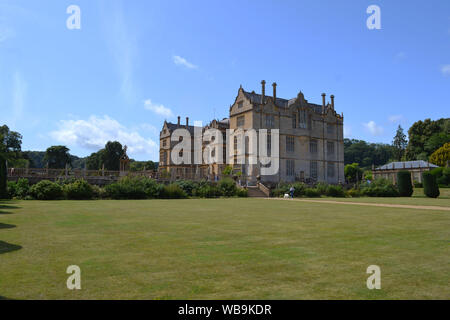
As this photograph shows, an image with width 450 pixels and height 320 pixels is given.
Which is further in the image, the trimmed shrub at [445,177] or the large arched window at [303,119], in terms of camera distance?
the large arched window at [303,119]

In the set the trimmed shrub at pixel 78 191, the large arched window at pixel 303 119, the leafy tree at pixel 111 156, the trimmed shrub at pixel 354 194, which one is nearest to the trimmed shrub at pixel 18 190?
the trimmed shrub at pixel 78 191

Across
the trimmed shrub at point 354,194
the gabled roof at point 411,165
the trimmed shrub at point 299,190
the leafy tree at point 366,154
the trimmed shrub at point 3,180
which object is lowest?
the trimmed shrub at point 354,194

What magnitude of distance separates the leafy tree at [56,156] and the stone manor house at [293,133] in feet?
124

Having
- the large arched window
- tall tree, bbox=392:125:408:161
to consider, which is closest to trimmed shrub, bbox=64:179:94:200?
the large arched window

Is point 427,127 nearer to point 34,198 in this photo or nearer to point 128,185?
point 128,185

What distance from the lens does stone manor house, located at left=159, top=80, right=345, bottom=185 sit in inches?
1748

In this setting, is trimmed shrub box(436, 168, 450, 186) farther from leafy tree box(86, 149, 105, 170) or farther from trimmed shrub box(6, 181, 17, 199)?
leafy tree box(86, 149, 105, 170)

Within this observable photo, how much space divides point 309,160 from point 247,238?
43.9 metres

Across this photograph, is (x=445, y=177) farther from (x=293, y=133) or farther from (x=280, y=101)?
(x=280, y=101)

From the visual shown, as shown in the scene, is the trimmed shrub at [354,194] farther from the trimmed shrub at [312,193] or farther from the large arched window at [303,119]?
the large arched window at [303,119]

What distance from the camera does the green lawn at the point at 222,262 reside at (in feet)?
12.8

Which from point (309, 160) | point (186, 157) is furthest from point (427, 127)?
point (186, 157)

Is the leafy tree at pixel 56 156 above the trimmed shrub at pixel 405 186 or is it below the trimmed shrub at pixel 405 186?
above
